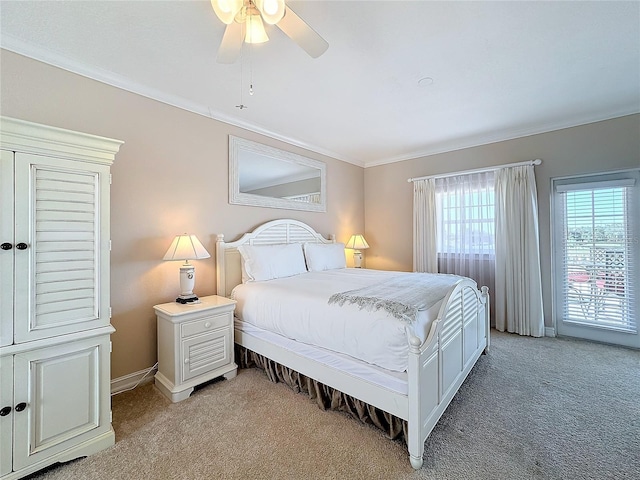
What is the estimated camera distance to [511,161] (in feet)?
12.2

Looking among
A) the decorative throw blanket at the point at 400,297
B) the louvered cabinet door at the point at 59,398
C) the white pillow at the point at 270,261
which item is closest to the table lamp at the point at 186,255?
the white pillow at the point at 270,261

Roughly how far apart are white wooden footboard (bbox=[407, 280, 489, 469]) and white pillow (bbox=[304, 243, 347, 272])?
1765mm

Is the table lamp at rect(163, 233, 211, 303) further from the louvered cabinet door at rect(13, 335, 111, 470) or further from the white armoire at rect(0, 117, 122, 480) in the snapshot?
the louvered cabinet door at rect(13, 335, 111, 470)

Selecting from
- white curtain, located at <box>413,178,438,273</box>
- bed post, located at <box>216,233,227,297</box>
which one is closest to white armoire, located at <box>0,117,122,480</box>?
bed post, located at <box>216,233,227,297</box>

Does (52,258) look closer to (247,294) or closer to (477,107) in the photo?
(247,294)

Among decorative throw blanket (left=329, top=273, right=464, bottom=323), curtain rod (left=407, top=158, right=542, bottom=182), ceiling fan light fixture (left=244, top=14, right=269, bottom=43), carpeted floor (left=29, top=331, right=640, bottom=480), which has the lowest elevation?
carpeted floor (left=29, top=331, right=640, bottom=480)

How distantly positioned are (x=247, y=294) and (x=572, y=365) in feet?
10.3

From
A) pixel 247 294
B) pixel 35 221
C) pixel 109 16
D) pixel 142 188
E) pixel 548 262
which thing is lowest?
pixel 247 294

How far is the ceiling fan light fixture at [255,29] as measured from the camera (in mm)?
1540

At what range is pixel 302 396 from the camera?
2.23m

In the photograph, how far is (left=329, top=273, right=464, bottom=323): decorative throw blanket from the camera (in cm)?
176

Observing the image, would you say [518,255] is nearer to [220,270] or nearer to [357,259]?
[357,259]

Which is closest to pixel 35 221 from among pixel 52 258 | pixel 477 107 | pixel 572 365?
pixel 52 258

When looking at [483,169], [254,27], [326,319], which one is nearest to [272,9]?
[254,27]
